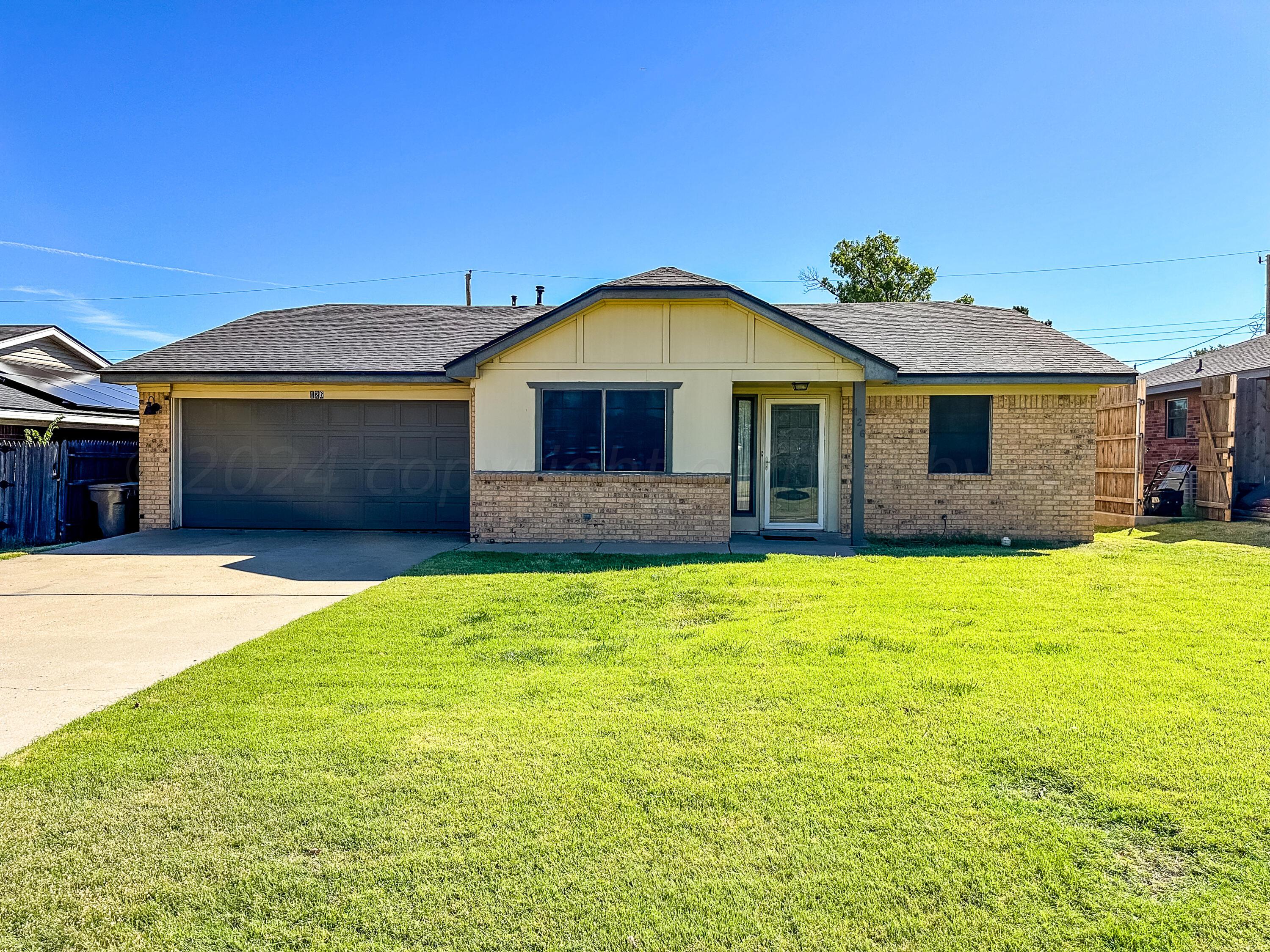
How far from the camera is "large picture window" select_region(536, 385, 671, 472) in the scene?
34.4 ft

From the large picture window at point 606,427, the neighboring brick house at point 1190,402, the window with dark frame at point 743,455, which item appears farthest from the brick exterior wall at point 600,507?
the neighboring brick house at point 1190,402

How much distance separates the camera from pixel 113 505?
1190cm

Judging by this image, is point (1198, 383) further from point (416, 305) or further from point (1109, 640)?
point (416, 305)

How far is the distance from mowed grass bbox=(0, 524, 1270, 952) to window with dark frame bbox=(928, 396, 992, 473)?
588 centimetres

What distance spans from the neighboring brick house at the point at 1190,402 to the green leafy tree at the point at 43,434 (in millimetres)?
22012

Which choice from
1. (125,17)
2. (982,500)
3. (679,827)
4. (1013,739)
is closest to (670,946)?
(679,827)

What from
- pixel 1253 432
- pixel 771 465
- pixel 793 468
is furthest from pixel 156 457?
pixel 1253 432

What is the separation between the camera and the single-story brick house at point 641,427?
10406mm

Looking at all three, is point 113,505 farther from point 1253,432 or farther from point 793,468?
point 1253,432

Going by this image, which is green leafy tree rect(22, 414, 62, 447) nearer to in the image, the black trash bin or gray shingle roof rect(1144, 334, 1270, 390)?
the black trash bin

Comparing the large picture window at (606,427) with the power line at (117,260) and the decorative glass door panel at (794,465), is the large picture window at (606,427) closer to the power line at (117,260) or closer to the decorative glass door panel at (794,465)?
the decorative glass door panel at (794,465)

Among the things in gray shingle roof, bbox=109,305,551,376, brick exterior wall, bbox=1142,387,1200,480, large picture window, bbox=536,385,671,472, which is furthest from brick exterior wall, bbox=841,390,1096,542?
gray shingle roof, bbox=109,305,551,376

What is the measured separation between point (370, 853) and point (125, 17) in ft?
54.7

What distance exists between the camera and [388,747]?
11.3 feet
